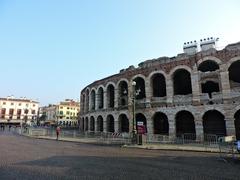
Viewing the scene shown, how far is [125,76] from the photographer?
26734 millimetres

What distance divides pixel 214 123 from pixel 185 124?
3.08 meters

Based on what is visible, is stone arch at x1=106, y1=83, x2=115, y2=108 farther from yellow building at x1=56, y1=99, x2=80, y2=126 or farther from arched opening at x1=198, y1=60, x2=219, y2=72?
yellow building at x1=56, y1=99, x2=80, y2=126

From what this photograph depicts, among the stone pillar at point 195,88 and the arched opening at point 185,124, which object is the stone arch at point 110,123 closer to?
the arched opening at point 185,124

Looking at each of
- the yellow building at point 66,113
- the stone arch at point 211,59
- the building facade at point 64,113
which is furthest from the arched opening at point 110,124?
the yellow building at point 66,113

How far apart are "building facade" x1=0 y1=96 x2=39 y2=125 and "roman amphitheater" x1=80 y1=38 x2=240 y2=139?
55.4 m

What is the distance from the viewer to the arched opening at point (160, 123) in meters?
23.9

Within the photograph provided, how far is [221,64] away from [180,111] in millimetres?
6427

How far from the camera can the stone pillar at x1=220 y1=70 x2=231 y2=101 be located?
18.7 meters

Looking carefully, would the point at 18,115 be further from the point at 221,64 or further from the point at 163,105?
the point at 221,64

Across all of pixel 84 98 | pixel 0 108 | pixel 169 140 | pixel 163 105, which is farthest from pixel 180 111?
pixel 0 108

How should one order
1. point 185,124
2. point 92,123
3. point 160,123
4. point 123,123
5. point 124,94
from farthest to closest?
1. point 92,123
2. point 124,94
3. point 123,123
4. point 160,123
5. point 185,124

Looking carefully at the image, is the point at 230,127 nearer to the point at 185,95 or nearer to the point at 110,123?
the point at 185,95

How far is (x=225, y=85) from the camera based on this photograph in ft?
61.9

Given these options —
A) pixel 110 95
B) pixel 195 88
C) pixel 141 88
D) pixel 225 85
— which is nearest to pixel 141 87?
pixel 141 88
